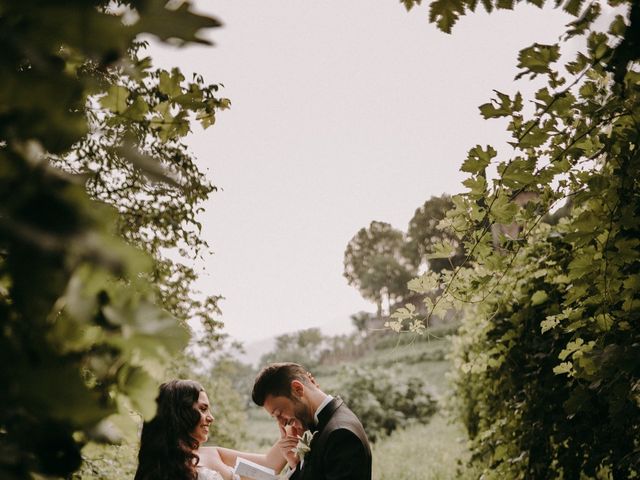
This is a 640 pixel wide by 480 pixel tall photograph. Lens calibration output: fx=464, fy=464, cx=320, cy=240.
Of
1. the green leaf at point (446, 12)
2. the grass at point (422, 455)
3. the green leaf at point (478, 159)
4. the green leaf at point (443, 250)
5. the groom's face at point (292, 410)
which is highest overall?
the green leaf at point (446, 12)

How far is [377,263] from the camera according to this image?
4631 cm

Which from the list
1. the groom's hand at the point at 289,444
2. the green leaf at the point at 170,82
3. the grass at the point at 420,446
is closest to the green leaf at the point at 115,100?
the green leaf at the point at 170,82

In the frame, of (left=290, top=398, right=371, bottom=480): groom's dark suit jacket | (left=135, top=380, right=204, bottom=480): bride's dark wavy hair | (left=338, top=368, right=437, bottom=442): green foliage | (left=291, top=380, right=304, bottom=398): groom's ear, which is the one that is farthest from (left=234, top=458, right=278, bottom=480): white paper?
(left=338, top=368, right=437, bottom=442): green foliage

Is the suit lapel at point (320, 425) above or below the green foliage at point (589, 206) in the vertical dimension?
below

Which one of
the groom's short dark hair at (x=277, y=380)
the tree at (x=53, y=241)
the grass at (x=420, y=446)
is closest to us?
the tree at (x=53, y=241)

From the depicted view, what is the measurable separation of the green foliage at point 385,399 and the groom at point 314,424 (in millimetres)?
13157

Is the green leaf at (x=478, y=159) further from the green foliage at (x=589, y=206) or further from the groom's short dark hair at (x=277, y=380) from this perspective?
the groom's short dark hair at (x=277, y=380)

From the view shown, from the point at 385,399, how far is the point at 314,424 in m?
14.9

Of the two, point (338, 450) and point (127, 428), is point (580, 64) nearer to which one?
point (127, 428)

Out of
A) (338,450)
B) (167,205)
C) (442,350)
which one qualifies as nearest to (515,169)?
(338,450)

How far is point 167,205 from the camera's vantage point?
13.0 ft

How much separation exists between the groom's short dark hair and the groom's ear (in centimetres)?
4

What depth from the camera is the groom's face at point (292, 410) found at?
12.4 ft

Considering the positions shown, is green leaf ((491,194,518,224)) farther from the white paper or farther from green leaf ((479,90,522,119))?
the white paper
